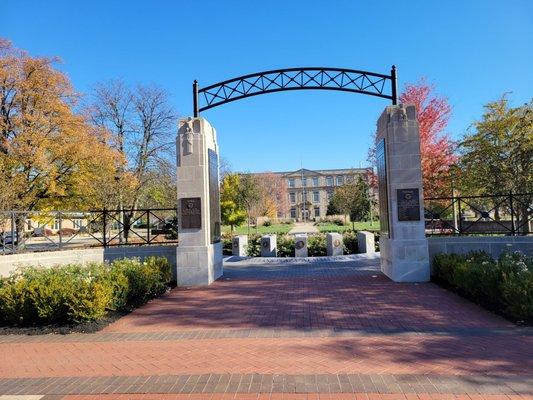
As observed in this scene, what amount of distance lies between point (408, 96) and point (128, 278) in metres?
18.5

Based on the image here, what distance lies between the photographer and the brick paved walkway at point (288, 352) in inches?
169

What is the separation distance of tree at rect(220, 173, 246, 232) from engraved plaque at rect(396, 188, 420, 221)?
1078 inches

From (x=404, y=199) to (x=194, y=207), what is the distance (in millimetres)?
5545

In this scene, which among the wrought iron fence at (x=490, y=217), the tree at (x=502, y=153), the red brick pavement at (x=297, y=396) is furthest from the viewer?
the tree at (x=502, y=153)

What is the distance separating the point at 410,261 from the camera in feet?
34.8

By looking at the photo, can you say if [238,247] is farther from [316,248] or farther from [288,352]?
[288,352]

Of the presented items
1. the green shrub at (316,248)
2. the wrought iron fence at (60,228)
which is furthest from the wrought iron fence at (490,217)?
the wrought iron fence at (60,228)

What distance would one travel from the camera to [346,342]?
226 inches

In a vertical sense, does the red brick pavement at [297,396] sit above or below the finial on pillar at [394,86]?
below

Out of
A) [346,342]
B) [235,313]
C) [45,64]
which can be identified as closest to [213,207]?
[235,313]

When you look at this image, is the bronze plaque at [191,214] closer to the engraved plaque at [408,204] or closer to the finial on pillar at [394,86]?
the engraved plaque at [408,204]

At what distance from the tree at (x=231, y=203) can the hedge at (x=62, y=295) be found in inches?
1142

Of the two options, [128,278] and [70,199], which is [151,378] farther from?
[70,199]

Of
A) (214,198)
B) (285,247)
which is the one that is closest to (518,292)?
(214,198)
